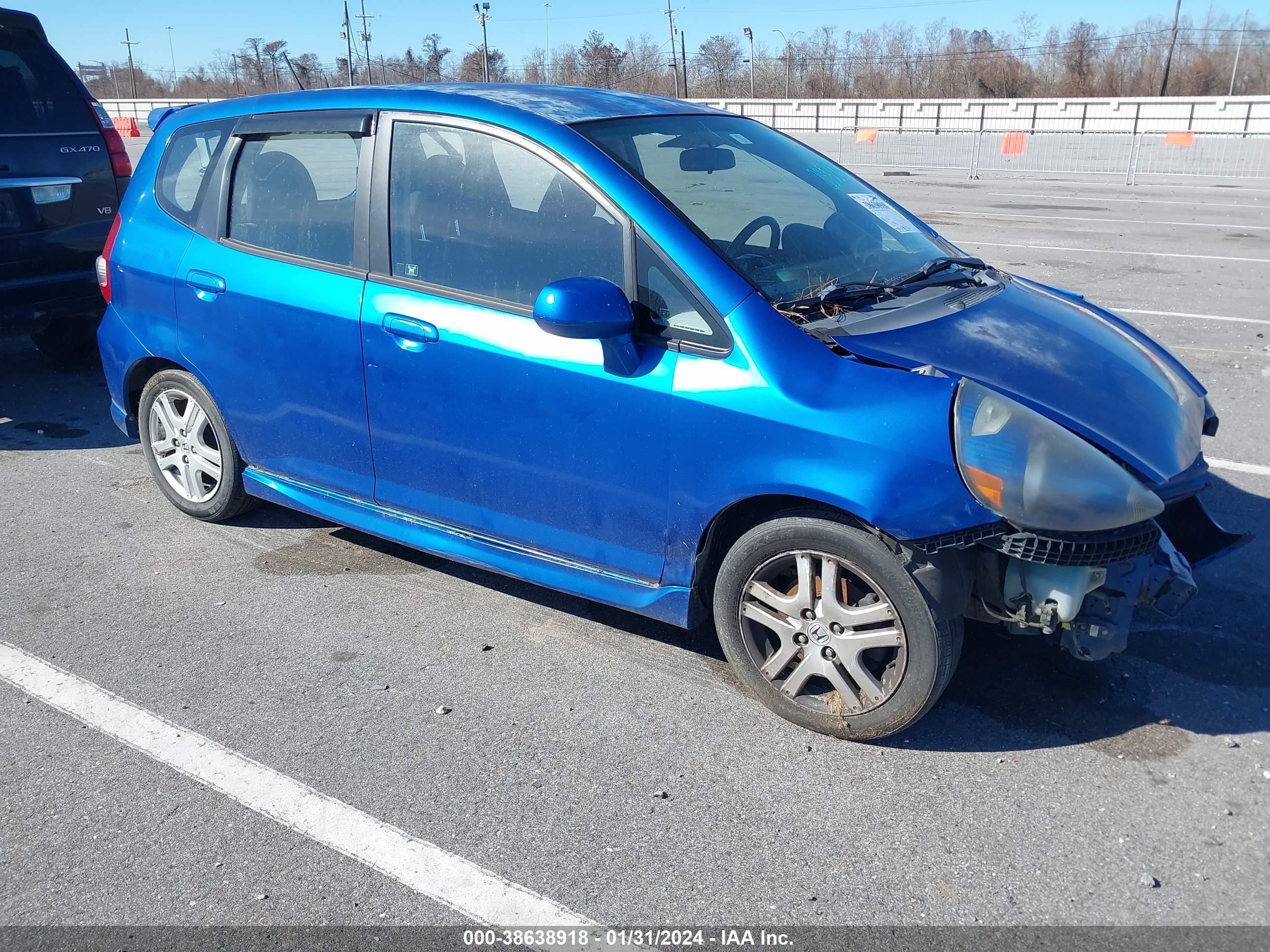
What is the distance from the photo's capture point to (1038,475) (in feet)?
9.34

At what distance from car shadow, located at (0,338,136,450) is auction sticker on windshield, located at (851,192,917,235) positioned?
438 centimetres

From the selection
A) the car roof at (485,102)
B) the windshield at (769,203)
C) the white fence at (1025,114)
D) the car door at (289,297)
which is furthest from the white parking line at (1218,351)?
the white fence at (1025,114)

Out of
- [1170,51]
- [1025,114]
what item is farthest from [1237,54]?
[1025,114]

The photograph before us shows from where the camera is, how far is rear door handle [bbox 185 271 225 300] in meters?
4.31

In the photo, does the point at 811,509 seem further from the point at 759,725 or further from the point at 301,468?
the point at 301,468

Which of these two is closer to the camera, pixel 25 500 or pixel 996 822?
pixel 996 822

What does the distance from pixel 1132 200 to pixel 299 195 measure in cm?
1652

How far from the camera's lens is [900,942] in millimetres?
2465

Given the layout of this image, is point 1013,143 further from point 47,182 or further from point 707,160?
point 707,160

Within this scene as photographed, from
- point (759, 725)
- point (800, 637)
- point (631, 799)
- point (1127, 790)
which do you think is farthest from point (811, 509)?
point (1127, 790)

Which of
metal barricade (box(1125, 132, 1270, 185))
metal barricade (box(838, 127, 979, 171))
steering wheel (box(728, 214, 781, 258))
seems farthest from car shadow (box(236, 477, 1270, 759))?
metal barricade (box(838, 127, 979, 171))

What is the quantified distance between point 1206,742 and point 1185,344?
510cm

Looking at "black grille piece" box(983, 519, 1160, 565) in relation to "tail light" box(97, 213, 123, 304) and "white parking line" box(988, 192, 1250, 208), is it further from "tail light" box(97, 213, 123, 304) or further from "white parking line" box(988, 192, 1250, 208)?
"white parking line" box(988, 192, 1250, 208)

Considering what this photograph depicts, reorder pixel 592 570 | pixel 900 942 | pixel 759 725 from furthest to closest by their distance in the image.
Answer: pixel 592 570
pixel 759 725
pixel 900 942
